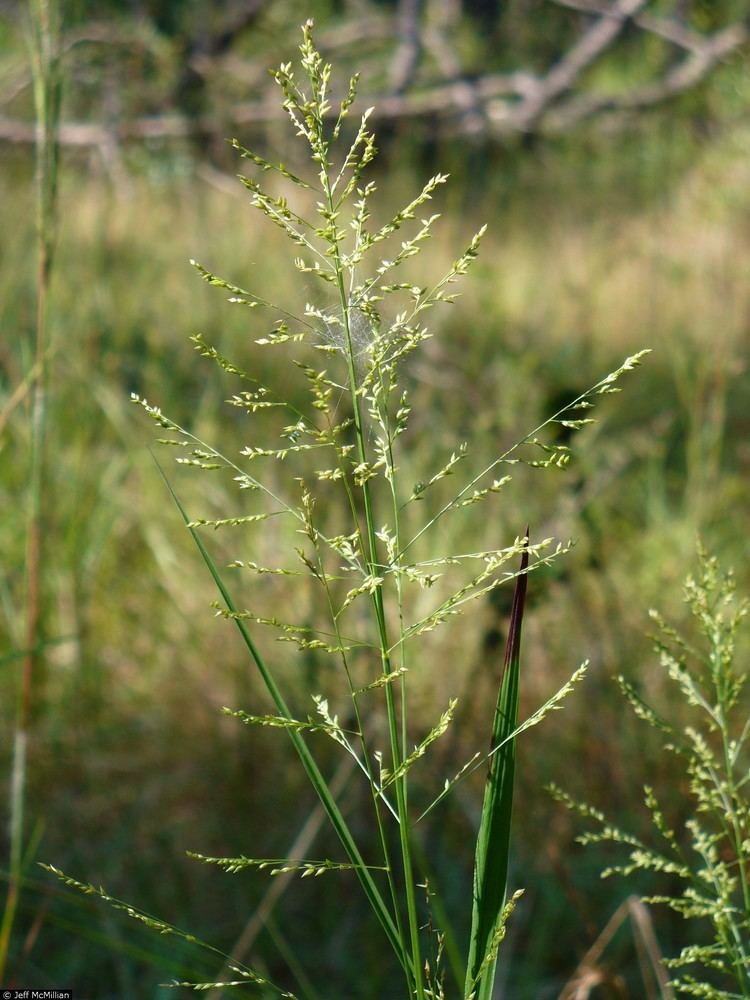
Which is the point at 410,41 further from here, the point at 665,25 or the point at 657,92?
the point at 657,92

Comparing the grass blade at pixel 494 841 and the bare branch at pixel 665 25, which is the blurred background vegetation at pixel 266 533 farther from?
the grass blade at pixel 494 841

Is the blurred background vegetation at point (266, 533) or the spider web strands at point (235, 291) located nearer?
the spider web strands at point (235, 291)

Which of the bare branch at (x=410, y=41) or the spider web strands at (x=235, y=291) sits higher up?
the bare branch at (x=410, y=41)

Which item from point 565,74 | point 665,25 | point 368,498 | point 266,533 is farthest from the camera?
point 565,74

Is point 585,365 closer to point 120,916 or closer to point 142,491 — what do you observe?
point 142,491

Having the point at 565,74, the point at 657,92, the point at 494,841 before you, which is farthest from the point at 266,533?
the point at 657,92

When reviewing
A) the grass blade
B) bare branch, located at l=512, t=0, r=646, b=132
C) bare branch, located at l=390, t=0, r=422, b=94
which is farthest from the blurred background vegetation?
bare branch, located at l=512, t=0, r=646, b=132

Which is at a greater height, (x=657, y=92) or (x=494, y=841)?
(x=657, y=92)

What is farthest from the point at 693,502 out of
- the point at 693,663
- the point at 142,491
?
the point at 142,491

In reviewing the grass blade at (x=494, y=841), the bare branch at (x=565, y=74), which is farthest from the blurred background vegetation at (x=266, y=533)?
the bare branch at (x=565, y=74)
